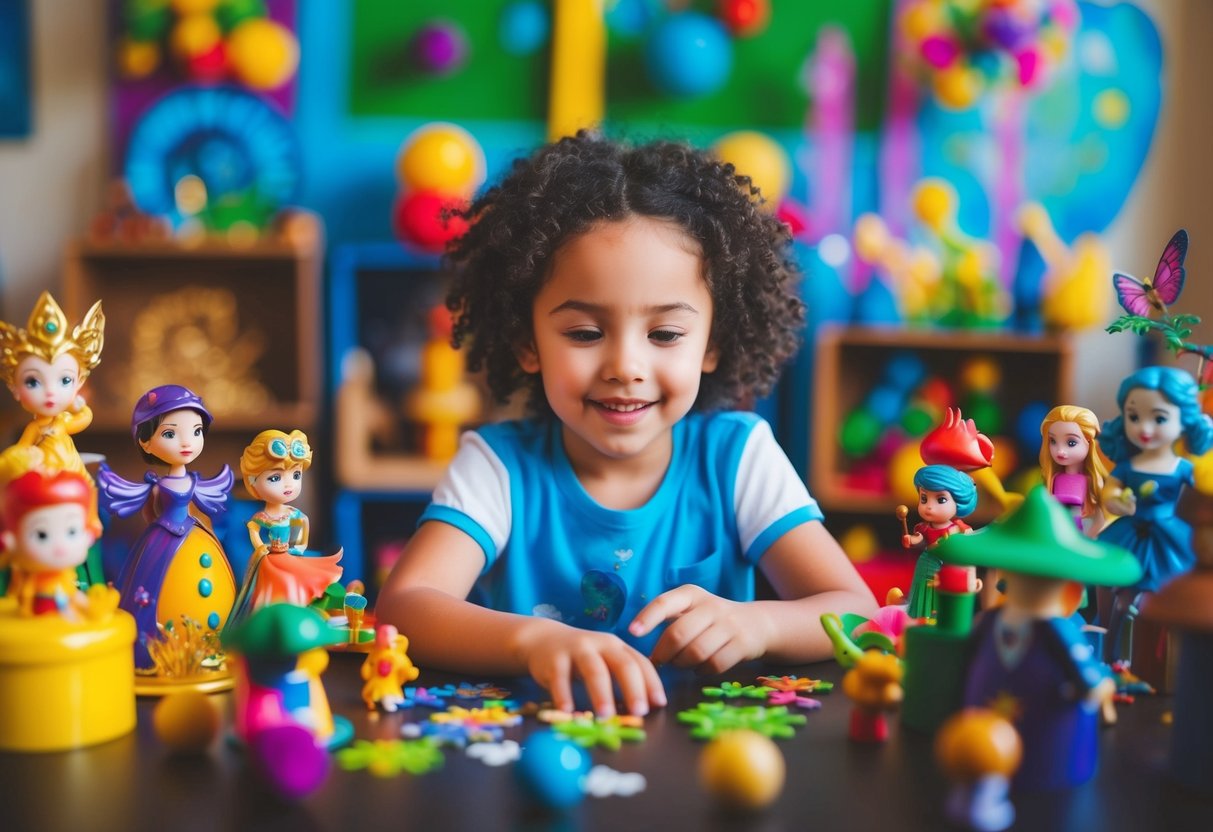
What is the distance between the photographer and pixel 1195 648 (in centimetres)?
64

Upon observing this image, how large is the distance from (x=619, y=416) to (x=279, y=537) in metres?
0.39

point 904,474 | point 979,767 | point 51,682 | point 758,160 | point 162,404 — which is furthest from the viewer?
point 758,160

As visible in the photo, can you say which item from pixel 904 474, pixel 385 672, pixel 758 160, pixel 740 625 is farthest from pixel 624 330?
pixel 758 160

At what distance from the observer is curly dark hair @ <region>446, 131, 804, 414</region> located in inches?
44.4

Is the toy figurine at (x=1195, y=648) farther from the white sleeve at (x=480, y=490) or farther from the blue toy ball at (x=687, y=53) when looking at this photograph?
the blue toy ball at (x=687, y=53)

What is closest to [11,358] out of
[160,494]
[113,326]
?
[160,494]

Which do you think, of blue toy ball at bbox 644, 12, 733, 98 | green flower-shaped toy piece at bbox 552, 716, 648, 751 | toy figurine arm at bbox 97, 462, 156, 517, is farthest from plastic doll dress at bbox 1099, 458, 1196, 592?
blue toy ball at bbox 644, 12, 733, 98

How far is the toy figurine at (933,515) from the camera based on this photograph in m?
0.80

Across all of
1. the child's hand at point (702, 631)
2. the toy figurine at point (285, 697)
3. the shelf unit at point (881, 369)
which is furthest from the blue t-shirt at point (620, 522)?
the shelf unit at point (881, 369)

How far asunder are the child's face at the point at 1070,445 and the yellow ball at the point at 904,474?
184 cm

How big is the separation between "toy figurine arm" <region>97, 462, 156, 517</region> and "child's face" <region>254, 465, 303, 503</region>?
77 mm

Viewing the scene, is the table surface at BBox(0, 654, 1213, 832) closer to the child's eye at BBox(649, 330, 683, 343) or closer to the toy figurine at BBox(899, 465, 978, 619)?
the toy figurine at BBox(899, 465, 978, 619)

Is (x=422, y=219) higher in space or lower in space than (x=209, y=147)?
lower

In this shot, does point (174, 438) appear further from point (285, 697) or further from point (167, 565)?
point (285, 697)
